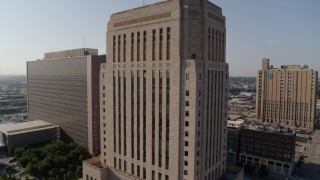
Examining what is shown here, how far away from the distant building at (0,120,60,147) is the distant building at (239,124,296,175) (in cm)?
13508

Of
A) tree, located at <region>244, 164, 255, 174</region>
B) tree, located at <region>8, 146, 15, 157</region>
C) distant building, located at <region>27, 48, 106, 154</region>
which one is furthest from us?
tree, located at <region>8, 146, 15, 157</region>

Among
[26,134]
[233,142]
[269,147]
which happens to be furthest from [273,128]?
[26,134]

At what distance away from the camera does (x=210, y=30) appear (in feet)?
277

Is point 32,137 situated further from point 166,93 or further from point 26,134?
point 166,93

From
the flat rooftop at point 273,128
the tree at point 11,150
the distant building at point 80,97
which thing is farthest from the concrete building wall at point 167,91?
the tree at point 11,150

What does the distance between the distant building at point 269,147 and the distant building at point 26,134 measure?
443 feet

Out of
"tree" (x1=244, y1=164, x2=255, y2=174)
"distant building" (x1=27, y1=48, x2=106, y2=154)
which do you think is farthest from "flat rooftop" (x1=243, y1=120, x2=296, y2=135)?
"distant building" (x1=27, y1=48, x2=106, y2=154)

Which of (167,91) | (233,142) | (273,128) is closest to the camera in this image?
(167,91)

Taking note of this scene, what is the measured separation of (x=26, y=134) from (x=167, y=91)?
464 feet

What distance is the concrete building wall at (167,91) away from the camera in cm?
7838

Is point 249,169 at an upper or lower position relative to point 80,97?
lower

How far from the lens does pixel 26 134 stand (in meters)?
184

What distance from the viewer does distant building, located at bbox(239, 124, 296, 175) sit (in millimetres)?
159000

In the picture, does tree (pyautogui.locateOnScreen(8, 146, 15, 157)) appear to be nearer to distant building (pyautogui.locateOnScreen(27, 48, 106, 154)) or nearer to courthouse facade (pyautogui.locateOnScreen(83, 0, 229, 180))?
distant building (pyautogui.locateOnScreen(27, 48, 106, 154))
